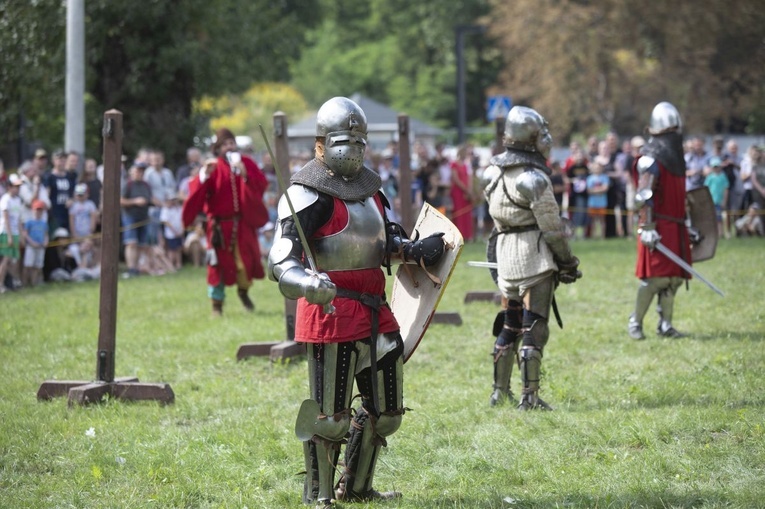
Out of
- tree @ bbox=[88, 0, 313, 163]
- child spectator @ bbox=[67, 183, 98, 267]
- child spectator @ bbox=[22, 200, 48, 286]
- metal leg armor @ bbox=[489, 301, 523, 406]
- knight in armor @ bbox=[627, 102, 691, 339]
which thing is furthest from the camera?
tree @ bbox=[88, 0, 313, 163]

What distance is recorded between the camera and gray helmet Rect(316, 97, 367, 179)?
218 inches

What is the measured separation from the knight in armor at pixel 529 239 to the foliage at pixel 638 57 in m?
27.8

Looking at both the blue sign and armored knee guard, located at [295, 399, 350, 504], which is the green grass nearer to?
armored knee guard, located at [295, 399, 350, 504]

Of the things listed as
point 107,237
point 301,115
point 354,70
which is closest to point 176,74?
point 107,237

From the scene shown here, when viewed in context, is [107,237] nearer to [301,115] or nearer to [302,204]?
[302,204]

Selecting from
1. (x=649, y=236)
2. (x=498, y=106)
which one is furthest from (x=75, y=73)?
(x=649, y=236)

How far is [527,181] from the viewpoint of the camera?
24.5 feet

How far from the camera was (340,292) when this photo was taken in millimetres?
5551

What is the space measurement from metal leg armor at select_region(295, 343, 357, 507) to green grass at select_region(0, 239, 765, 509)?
0.36 metres

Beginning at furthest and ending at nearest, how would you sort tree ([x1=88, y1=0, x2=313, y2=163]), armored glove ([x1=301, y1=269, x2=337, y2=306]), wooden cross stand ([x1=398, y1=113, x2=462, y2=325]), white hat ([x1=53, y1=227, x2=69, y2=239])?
tree ([x1=88, y1=0, x2=313, y2=163])
white hat ([x1=53, y1=227, x2=69, y2=239])
wooden cross stand ([x1=398, y1=113, x2=462, y2=325])
armored glove ([x1=301, y1=269, x2=337, y2=306])

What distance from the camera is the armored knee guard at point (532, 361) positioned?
25.1ft

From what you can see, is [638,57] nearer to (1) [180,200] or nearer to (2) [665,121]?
(1) [180,200]

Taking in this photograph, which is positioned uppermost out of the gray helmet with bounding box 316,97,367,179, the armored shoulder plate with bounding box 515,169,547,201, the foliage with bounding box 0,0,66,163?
the foliage with bounding box 0,0,66,163

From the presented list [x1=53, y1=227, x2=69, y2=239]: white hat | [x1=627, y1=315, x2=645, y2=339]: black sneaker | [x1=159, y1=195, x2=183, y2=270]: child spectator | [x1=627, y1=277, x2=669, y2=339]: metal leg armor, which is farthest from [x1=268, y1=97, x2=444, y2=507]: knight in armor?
[x1=159, y1=195, x2=183, y2=270]: child spectator
